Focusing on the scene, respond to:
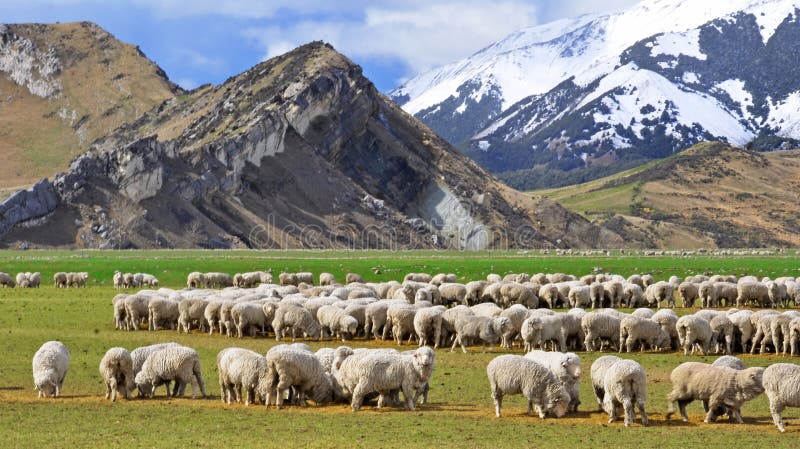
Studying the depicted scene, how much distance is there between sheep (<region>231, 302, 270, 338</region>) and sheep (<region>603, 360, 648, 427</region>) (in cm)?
1841

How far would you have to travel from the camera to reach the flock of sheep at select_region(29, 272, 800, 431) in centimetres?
2294

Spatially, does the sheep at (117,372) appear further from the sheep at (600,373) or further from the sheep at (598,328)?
the sheep at (598,328)

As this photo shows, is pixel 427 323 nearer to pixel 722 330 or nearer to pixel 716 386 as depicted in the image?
pixel 722 330

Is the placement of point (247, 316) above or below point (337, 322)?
above

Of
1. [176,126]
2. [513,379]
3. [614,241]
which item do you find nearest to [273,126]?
[176,126]

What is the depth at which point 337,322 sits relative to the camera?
37.4 m

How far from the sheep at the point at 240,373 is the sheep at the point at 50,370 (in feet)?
14.1

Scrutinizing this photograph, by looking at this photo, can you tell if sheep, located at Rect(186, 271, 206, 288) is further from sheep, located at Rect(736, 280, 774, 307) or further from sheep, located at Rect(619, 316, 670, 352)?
sheep, located at Rect(619, 316, 670, 352)

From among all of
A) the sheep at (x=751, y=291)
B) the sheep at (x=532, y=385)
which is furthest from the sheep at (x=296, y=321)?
the sheep at (x=751, y=291)

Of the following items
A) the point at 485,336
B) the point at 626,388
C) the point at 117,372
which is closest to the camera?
the point at 626,388

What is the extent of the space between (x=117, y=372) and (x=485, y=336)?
44.3ft

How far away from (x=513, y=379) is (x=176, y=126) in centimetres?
16506

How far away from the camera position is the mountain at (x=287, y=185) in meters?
130

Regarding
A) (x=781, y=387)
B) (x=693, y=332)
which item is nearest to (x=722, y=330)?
(x=693, y=332)
